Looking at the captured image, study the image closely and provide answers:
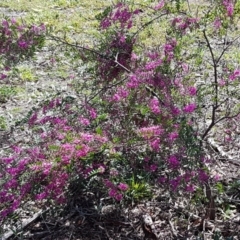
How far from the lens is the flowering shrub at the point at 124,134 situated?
2752 millimetres

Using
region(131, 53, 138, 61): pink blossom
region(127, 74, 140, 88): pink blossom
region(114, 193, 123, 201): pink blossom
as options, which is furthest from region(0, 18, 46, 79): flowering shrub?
region(114, 193, 123, 201): pink blossom

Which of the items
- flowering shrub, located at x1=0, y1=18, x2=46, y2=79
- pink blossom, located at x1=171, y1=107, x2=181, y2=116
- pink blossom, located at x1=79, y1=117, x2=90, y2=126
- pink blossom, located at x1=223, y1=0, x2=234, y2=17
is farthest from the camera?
flowering shrub, located at x1=0, y1=18, x2=46, y2=79

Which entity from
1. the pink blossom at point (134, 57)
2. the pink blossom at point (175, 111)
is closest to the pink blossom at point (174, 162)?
the pink blossom at point (175, 111)

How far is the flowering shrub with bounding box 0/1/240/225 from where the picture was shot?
9.03 ft

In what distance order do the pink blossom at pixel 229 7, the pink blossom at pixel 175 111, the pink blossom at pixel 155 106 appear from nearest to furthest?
the pink blossom at pixel 175 111 → the pink blossom at pixel 155 106 → the pink blossom at pixel 229 7

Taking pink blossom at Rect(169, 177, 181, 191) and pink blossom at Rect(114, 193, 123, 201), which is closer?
pink blossom at Rect(169, 177, 181, 191)

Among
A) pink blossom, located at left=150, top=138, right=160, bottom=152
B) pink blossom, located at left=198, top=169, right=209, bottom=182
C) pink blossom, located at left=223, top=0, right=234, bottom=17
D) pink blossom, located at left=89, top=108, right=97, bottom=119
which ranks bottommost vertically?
pink blossom, located at left=198, top=169, right=209, bottom=182

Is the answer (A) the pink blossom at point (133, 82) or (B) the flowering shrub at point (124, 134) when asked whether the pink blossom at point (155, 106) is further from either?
(A) the pink blossom at point (133, 82)

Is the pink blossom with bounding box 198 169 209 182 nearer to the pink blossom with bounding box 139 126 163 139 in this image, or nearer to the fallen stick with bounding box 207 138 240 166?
the pink blossom with bounding box 139 126 163 139

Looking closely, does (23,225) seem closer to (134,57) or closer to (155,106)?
(155,106)

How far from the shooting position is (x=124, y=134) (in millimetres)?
2969

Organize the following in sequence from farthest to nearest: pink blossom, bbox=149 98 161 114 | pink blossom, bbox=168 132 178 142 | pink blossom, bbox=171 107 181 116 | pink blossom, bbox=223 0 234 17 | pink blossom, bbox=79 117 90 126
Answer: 1. pink blossom, bbox=223 0 234 17
2. pink blossom, bbox=79 117 90 126
3. pink blossom, bbox=149 98 161 114
4. pink blossom, bbox=171 107 181 116
5. pink blossom, bbox=168 132 178 142

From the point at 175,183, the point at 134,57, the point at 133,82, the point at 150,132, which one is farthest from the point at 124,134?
the point at 134,57

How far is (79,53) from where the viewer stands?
3688 millimetres
